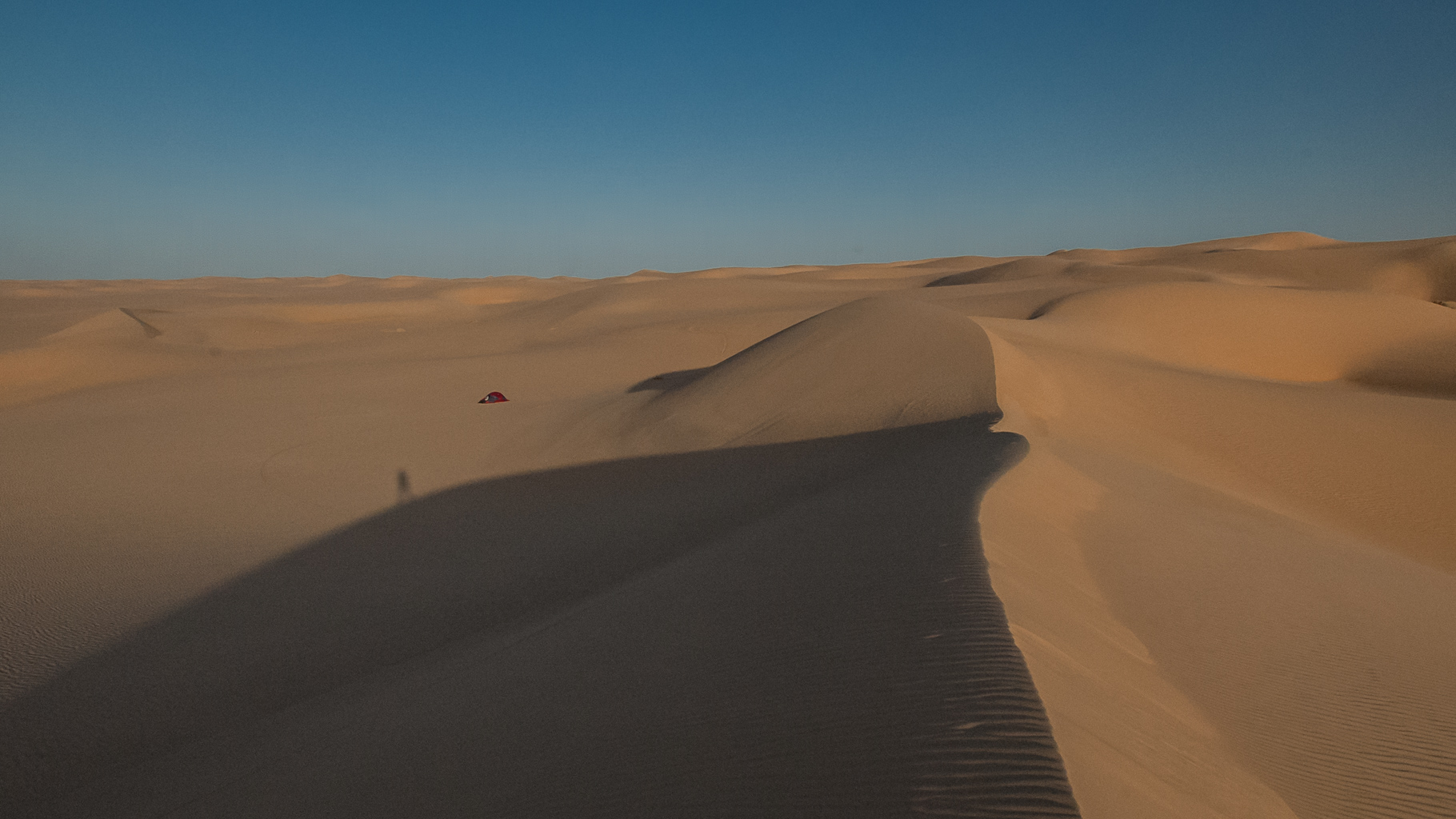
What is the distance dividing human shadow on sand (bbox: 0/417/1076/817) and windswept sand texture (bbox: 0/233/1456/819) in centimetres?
2

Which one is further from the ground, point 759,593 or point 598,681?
point 759,593

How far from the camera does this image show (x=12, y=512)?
698 centimetres

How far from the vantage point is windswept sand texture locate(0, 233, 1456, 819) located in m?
2.26

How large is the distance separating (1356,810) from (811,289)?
27.0 m

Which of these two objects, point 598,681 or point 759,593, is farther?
point 759,593

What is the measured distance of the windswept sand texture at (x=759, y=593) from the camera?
2.26m

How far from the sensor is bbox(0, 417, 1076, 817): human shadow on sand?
2025 millimetres

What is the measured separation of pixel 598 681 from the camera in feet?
9.90

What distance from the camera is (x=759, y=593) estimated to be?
3486 mm

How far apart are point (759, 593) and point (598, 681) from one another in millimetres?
863

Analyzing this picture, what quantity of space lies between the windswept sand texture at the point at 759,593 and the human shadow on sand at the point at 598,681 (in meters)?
0.02

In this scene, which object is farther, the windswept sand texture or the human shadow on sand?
the windswept sand texture

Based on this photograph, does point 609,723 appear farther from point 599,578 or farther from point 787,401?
point 787,401

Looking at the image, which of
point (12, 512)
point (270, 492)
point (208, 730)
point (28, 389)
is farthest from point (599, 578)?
point (28, 389)
